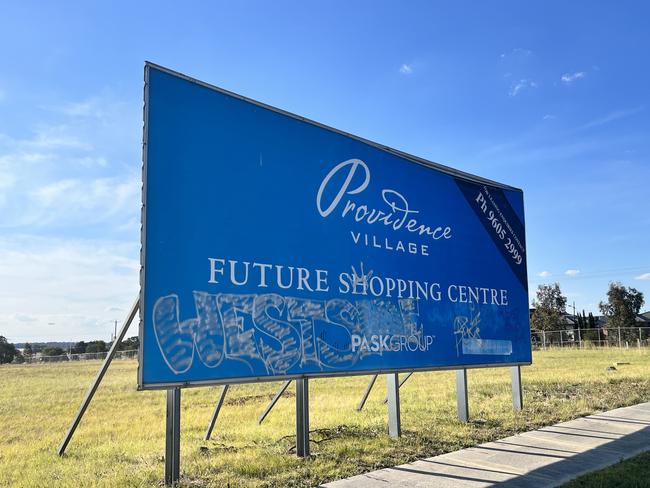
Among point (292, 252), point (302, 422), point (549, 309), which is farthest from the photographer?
point (549, 309)

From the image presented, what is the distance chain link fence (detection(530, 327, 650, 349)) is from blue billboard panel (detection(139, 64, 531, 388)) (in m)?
35.2

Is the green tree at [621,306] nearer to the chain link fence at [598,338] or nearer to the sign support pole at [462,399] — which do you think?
the chain link fence at [598,338]

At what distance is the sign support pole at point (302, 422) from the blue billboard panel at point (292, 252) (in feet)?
1.45

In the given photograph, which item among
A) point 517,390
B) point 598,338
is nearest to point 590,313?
point 598,338

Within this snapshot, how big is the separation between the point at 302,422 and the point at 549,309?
2541 inches

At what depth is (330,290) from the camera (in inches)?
307

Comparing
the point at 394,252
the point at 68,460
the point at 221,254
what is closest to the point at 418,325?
the point at 394,252

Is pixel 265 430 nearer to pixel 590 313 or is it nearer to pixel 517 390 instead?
pixel 517 390

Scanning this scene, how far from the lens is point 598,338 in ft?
168

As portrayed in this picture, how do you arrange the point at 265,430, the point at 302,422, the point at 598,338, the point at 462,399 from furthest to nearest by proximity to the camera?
the point at 598,338, the point at 462,399, the point at 265,430, the point at 302,422

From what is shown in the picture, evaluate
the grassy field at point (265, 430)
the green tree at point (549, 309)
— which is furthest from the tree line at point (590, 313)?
the grassy field at point (265, 430)

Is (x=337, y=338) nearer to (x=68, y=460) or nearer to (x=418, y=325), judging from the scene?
(x=418, y=325)

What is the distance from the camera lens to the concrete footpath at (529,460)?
611 cm

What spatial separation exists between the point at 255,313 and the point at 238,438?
311 centimetres
